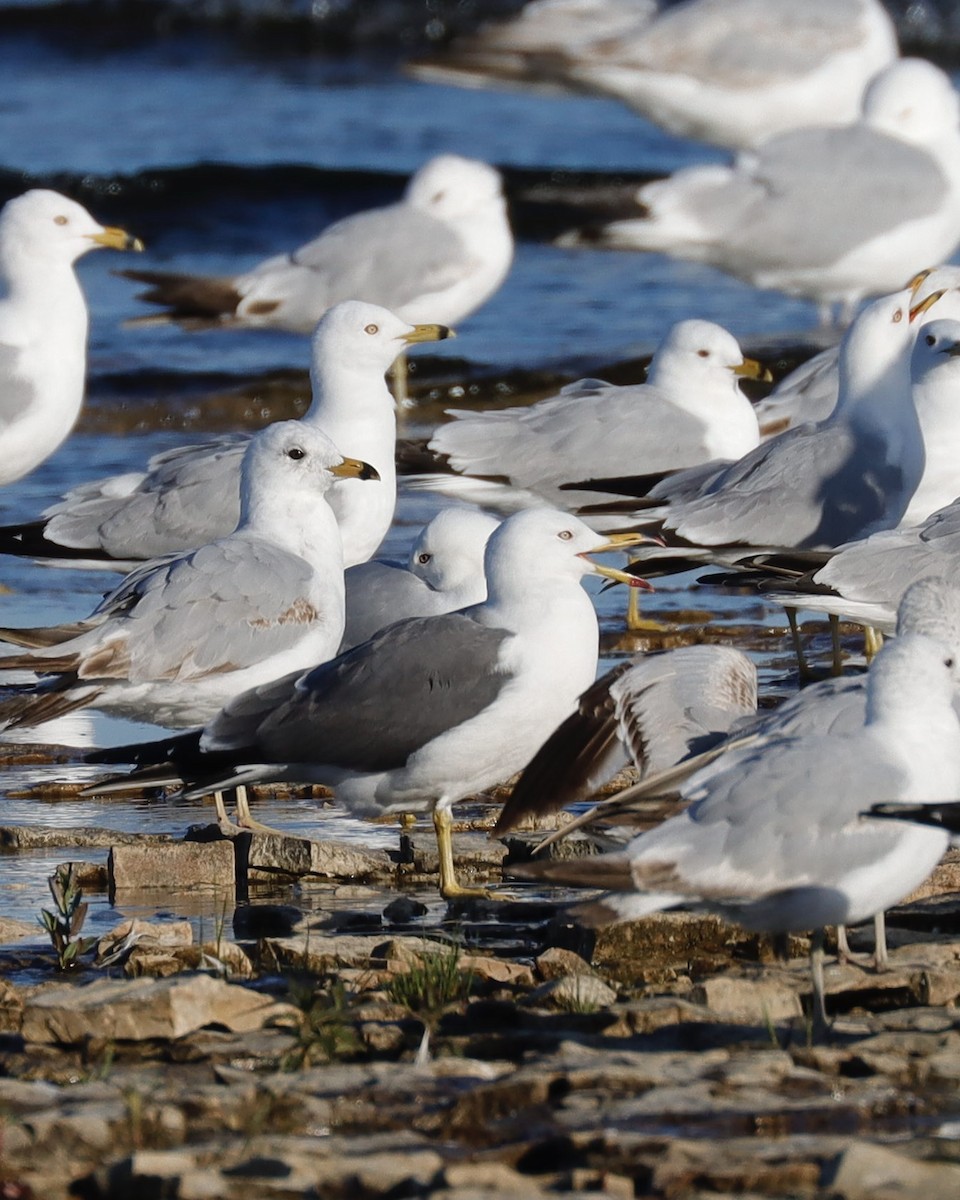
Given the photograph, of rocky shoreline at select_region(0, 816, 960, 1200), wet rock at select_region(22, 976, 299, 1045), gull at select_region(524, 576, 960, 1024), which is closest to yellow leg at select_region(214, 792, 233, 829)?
rocky shoreline at select_region(0, 816, 960, 1200)

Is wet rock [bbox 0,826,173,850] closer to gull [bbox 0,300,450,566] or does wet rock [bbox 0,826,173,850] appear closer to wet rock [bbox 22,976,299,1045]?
wet rock [bbox 22,976,299,1045]

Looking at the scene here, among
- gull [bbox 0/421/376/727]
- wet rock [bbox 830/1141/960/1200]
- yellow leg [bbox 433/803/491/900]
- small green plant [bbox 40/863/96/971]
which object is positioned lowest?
wet rock [bbox 830/1141/960/1200]

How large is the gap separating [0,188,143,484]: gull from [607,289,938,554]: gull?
2.73m

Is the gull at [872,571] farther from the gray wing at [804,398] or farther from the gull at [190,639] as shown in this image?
the gray wing at [804,398]

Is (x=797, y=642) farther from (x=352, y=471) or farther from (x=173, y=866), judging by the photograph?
(x=173, y=866)

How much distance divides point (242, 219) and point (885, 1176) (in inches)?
694

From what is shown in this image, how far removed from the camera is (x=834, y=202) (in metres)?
13.3

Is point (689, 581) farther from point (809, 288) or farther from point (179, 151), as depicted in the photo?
point (179, 151)

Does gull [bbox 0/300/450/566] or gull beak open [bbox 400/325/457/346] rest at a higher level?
gull beak open [bbox 400/325/457/346]

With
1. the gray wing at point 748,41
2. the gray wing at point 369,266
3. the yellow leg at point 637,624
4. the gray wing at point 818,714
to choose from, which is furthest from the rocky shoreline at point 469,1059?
the gray wing at point 748,41

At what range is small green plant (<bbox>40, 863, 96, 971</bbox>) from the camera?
15.5 ft

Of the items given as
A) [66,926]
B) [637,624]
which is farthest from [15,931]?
[637,624]

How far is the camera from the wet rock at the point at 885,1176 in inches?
125

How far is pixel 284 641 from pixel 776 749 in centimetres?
226
